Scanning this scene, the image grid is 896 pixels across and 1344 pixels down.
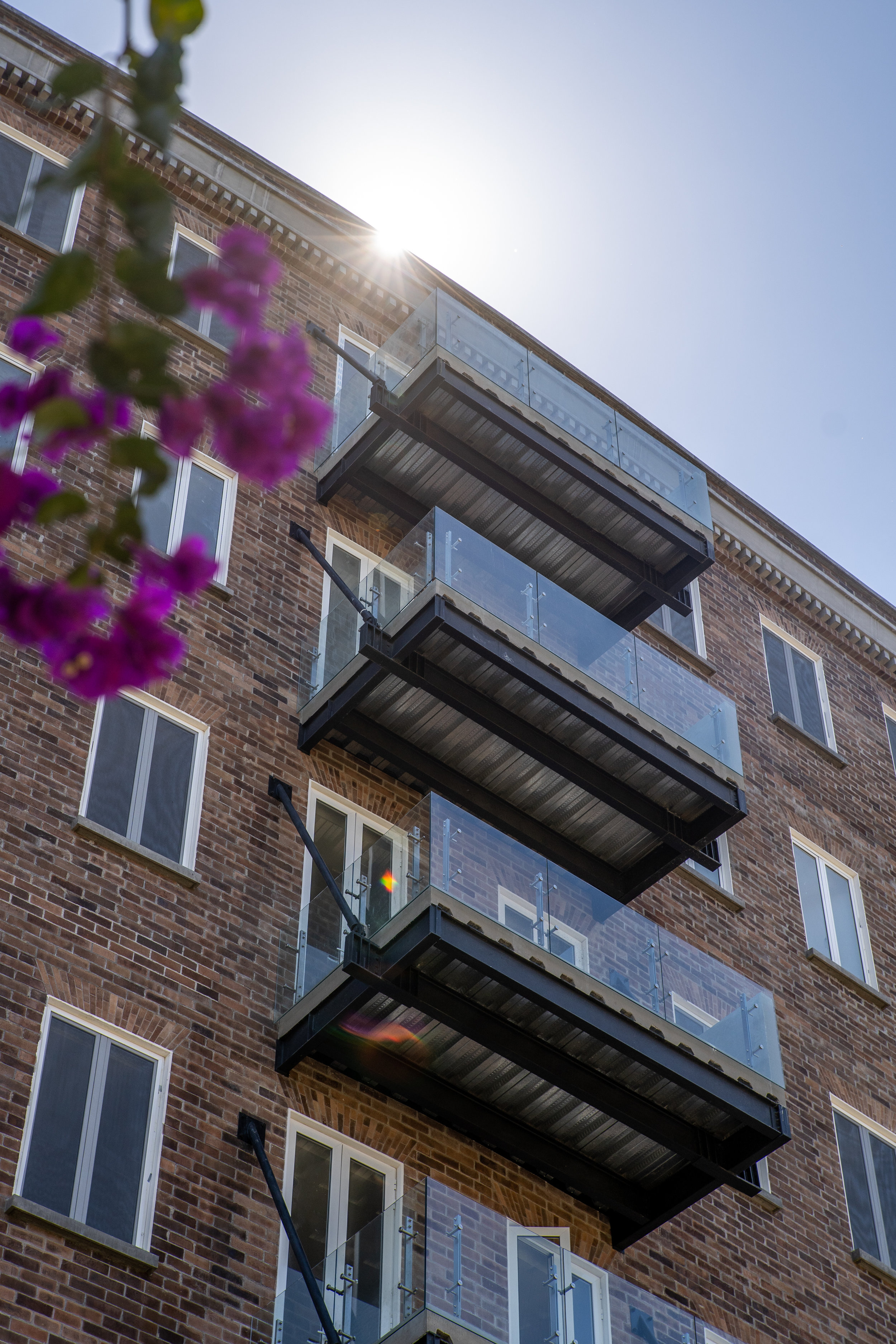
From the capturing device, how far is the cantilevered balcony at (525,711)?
61.2 ft

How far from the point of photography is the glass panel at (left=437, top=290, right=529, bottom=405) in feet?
71.7

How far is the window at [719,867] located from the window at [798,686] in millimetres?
3514

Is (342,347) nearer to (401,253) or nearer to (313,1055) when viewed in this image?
(401,253)

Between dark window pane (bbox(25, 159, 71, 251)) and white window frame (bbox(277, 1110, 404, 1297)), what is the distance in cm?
1045

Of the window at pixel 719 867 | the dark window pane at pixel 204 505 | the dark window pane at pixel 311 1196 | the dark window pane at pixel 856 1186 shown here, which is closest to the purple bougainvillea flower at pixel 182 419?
the dark window pane at pixel 311 1196

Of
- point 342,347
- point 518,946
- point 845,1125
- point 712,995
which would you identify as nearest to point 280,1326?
point 518,946

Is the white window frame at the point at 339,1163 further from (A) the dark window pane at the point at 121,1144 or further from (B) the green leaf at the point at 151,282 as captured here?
(B) the green leaf at the point at 151,282

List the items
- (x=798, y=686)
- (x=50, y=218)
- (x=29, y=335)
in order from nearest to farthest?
(x=29, y=335) < (x=50, y=218) < (x=798, y=686)

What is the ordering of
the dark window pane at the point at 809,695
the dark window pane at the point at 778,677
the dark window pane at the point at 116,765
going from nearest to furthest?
the dark window pane at the point at 116,765 → the dark window pane at the point at 778,677 → the dark window pane at the point at 809,695

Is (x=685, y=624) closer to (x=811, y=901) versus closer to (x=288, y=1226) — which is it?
(x=811, y=901)

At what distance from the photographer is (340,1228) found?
15.5 meters

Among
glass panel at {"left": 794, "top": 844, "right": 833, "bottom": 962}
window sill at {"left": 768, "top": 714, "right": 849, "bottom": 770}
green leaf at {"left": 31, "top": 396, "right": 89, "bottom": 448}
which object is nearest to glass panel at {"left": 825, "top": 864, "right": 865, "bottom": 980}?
glass panel at {"left": 794, "top": 844, "right": 833, "bottom": 962}

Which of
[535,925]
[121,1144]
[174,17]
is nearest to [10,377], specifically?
[535,925]

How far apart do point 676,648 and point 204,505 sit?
26.0ft
